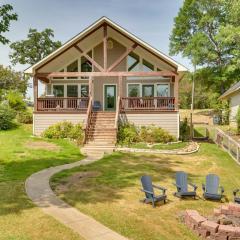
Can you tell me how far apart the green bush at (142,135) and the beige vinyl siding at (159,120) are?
2.04 feet

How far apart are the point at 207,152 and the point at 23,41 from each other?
5497cm

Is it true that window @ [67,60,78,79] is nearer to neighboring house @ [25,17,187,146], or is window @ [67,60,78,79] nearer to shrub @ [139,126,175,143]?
neighboring house @ [25,17,187,146]

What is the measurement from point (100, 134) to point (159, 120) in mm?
4699

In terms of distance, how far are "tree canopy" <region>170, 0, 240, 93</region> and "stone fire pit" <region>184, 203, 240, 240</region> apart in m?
33.4

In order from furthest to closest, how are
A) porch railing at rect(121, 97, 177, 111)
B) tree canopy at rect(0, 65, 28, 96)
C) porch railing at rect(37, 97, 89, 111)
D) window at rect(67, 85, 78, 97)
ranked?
tree canopy at rect(0, 65, 28, 96)
window at rect(67, 85, 78, 97)
porch railing at rect(37, 97, 89, 111)
porch railing at rect(121, 97, 177, 111)

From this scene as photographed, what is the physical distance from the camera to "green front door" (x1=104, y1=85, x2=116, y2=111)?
3077 centimetres

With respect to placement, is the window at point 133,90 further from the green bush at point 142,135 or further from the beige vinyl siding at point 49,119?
the beige vinyl siding at point 49,119

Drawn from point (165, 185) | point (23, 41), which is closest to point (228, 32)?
point (165, 185)

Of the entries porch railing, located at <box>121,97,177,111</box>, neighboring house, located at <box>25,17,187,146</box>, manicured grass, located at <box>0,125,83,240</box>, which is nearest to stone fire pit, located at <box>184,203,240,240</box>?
manicured grass, located at <box>0,125,83,240</box>

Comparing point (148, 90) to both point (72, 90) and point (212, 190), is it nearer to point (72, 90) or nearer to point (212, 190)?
point (72, 90)

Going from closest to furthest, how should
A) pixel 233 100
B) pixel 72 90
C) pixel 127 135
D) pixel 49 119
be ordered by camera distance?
pixel 127 135 → pixel 49 119 → pixel 72 90 → pixel 233 100

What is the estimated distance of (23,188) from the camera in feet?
41.7

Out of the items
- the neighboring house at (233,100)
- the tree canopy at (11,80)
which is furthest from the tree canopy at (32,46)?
the neighboring house at (233,100)

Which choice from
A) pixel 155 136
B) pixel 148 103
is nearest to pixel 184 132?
pixel 148 103
